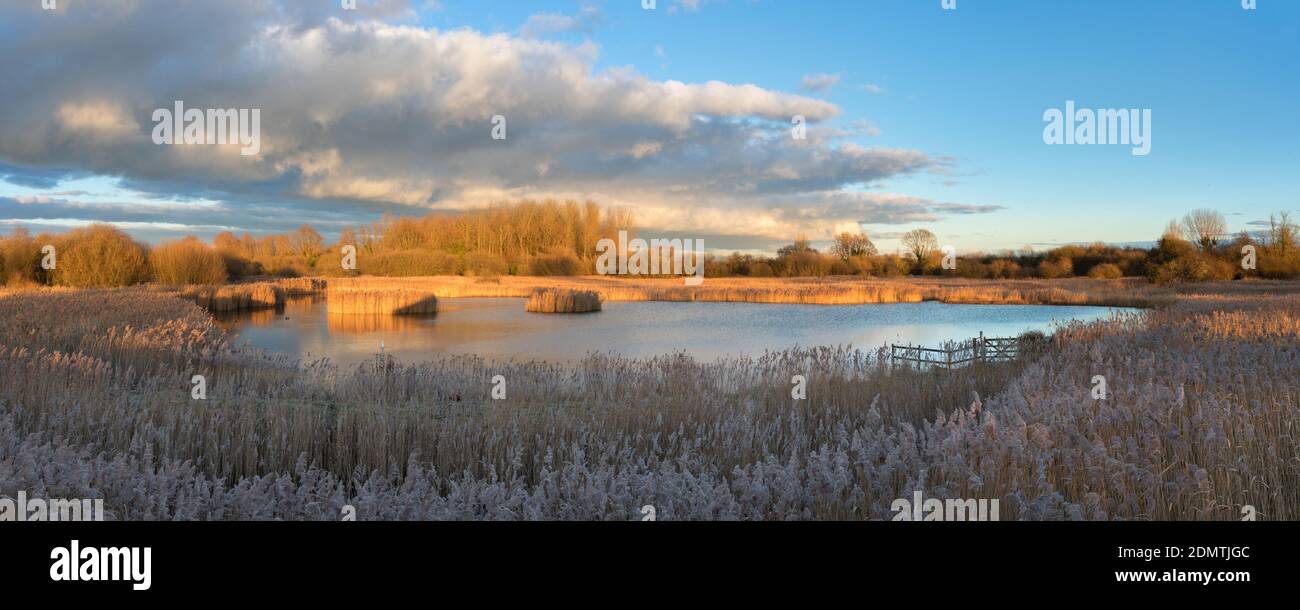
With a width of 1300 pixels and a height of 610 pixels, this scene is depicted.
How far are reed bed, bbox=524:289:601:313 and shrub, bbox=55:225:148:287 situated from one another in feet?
72.7

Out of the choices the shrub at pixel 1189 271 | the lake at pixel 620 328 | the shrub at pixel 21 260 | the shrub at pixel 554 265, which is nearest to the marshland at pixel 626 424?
the lake at pixel 620 328

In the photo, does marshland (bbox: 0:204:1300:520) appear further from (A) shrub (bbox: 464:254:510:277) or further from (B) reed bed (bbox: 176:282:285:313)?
(A) shrub (bbox: 464:254:510:277)

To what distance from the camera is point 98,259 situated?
118ft

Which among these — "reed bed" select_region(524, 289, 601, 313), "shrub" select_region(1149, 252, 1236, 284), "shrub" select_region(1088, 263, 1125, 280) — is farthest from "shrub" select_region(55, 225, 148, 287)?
"shrub" select_region(1088, 263, 1125, 280)

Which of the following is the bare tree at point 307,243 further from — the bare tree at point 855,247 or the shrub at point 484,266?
the bare tree at point 855,247

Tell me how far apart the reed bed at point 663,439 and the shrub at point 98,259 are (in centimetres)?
2833

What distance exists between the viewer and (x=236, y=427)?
22.9 feet

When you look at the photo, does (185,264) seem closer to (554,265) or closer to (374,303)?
(374,303)

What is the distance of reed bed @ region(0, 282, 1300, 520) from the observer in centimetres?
429

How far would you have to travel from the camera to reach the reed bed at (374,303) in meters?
28.3

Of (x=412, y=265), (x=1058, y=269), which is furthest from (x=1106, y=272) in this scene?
(x=412, y=265)

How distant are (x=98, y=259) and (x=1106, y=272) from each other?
201ft
